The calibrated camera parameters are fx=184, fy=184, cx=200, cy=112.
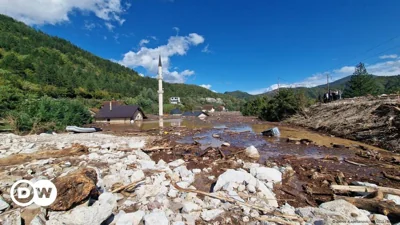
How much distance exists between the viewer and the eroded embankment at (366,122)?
12.4m

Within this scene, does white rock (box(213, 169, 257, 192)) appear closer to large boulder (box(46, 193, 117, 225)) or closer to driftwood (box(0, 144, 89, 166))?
large boulder (box(46, 193, 117, 225))

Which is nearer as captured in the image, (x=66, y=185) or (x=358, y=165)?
(x=66, y=185)

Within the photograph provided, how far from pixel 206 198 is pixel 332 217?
2.67 meters

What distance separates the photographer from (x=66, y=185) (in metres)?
3.73

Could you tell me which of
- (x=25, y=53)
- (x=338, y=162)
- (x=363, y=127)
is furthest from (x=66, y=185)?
(x=25, y=53)

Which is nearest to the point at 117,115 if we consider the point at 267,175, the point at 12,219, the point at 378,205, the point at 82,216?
the point at 267,175

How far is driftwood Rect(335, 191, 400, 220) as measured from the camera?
12.1 ft

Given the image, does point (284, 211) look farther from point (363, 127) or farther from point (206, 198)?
point (363, 127)

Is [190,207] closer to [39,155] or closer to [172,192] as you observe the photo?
[172,192]

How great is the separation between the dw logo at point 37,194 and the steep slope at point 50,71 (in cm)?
3820

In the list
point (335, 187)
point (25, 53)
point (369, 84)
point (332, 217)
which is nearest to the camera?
point (332, 217)

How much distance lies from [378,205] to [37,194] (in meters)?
7.17

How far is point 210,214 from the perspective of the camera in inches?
155

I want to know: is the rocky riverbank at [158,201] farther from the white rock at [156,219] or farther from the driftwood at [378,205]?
the driftwood at [378,205]
